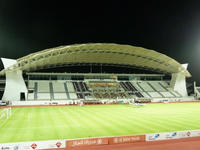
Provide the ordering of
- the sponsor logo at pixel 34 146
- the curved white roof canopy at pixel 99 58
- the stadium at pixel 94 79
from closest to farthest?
A: the sponsor logo at pixel 34 146, the curved white roof canopy at pixel 99 58, the stadium at pixel 94 79

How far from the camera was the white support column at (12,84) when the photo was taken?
52.4 metres

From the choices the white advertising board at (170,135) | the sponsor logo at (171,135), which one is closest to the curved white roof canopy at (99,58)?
the white advertising board at (170,135)

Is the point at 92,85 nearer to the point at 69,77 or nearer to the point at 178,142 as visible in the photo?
the point at 69,77

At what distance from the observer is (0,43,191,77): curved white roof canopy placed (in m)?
51.0

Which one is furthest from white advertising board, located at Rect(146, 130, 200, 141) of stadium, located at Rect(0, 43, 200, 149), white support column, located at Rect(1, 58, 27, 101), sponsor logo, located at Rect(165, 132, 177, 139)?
white support column, located at Rect(1, 58, 27, 101)

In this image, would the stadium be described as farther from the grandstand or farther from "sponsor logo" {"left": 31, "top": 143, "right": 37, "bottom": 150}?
"sponsor logo" {"left": 31, "top": 143, "right": 37, "bottom": 150}

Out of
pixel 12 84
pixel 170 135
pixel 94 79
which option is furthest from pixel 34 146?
pixel 94 79

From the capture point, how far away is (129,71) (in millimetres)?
74562

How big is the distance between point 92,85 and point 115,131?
2069 inches

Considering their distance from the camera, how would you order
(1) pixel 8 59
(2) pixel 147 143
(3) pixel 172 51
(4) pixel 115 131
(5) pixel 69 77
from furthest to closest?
(5) pixel 69 77, (3) pixel 172 51, (1) pixel 8 59, (4) pixel 115 131, (2) pixel 147 143

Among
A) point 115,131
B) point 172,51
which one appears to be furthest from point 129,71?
point 115,131

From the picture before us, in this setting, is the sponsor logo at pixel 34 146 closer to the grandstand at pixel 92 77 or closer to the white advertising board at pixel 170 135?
the white advertising board at pixel 170 135

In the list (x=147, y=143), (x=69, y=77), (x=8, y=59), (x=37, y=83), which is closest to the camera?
(x=147, y=143)

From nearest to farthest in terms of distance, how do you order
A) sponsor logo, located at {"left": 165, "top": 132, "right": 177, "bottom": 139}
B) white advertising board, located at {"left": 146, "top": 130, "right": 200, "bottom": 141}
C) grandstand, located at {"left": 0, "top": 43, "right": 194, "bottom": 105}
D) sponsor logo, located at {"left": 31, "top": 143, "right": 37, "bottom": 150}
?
sponsor logo, located at {"left": 31, "top": 143, "right": 37, "bottom": 150}
white advertising board, located at {"left": 146, "top": 130, "right": 200, "bottom": 141}
sponsor logo, located at {"left": 165, "top": 132, "right": 177, "bottom": 139}
grandstand, located at {"left": 0, "top": 43, "right": 194, "bottom": 105}
